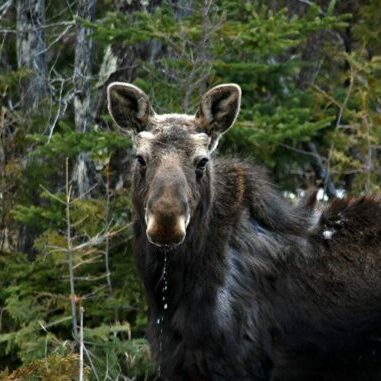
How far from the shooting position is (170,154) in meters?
7.95

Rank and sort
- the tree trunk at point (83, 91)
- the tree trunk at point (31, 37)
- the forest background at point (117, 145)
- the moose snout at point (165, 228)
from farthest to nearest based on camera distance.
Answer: the tree trunk at point (31, 37)
the tree trunk at point (83, 91)
the forest background at point (117, 145)
the moose snout at point (165, 228)

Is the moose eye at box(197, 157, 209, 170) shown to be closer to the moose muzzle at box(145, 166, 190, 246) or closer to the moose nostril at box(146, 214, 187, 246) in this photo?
the moose muzzle at box(145, 166, 190, 246)

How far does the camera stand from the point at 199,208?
26.7 feet

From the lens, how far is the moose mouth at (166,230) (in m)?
7.39

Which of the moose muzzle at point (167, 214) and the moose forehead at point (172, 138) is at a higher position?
the moose forehead at point (172, 138)

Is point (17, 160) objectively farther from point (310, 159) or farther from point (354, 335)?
point (354, 335)

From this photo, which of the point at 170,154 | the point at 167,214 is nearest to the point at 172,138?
the point at 170,154

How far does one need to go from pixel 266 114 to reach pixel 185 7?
5.12 feet

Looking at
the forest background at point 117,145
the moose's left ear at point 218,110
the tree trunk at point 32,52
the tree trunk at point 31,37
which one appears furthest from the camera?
the tree trunk at point 31,37

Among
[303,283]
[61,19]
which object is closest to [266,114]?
[303,283]

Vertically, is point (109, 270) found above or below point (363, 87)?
below

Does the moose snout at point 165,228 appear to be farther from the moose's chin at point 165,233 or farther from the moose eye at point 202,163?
the moose eye at point 202,163

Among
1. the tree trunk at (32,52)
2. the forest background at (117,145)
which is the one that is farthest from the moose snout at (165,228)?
the tree trunk at (32,52)

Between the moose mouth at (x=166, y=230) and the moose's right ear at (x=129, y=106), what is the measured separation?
4.06 feet
